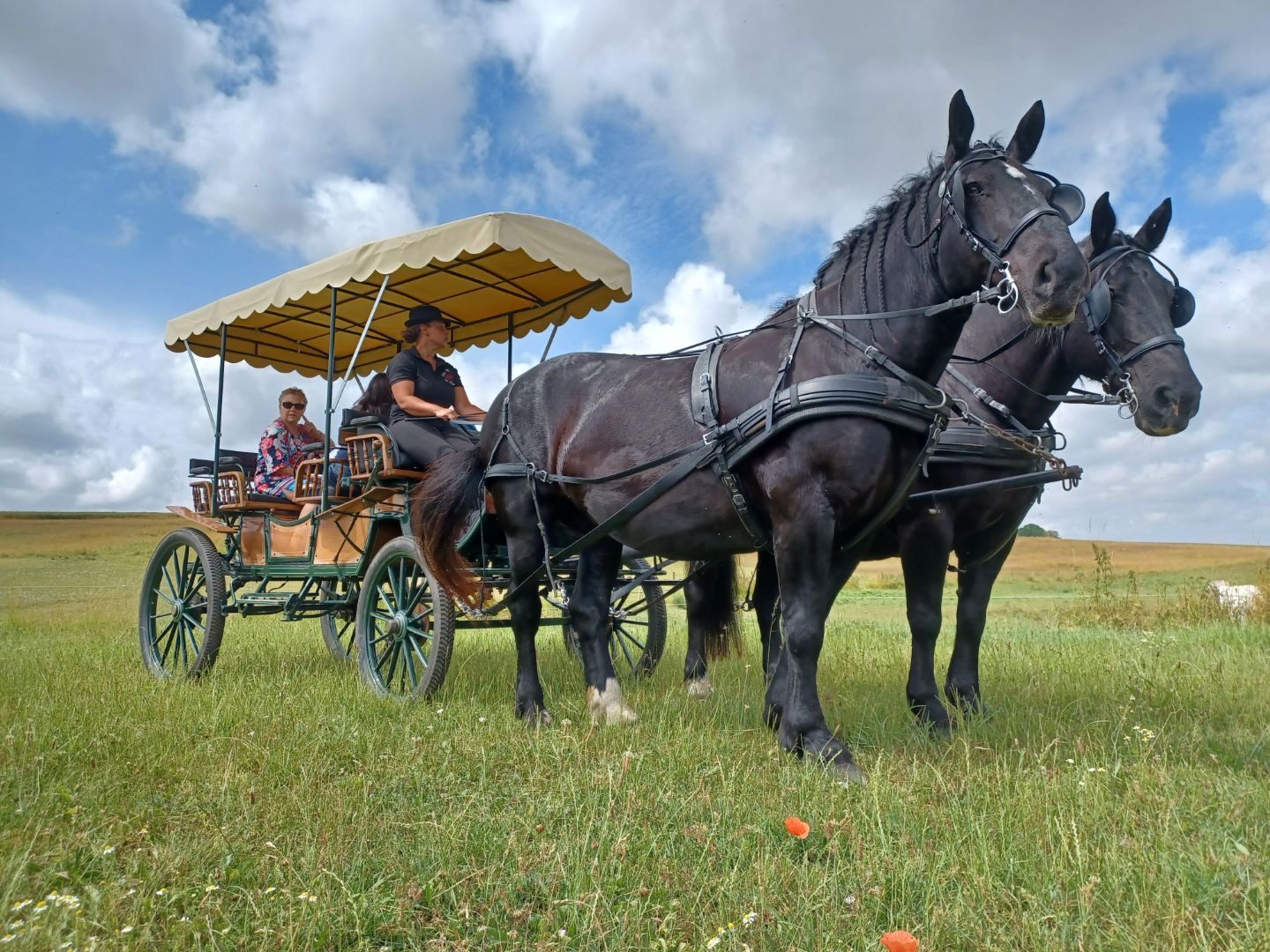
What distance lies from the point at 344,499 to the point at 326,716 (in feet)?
6.65

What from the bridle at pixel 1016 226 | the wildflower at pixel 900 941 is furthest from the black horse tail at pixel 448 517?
the wildflower at pixel 900 941

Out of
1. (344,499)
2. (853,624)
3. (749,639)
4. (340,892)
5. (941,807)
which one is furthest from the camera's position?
(853,624)

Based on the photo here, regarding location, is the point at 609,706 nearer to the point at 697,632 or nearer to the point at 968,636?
the point at 697,632

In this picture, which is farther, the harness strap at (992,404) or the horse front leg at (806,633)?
the harness strap at (992,404)

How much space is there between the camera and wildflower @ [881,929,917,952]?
175cm

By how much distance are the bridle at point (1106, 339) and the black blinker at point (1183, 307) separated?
10 centimetres

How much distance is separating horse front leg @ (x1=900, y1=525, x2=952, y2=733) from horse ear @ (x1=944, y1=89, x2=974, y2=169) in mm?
1647

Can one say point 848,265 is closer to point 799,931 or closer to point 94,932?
point 799,931

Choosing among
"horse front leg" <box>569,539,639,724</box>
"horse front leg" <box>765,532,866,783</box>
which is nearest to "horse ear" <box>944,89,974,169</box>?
"horse front leg" <box>765,532,866,783</box>

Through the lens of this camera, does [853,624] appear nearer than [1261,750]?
No

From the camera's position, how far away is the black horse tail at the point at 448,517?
479cm

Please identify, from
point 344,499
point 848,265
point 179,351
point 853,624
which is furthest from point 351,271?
point 853,624

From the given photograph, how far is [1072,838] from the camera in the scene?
253 centimetres

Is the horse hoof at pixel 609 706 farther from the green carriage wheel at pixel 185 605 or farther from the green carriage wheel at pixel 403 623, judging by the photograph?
the green carriage wheel at pixel 185 605
